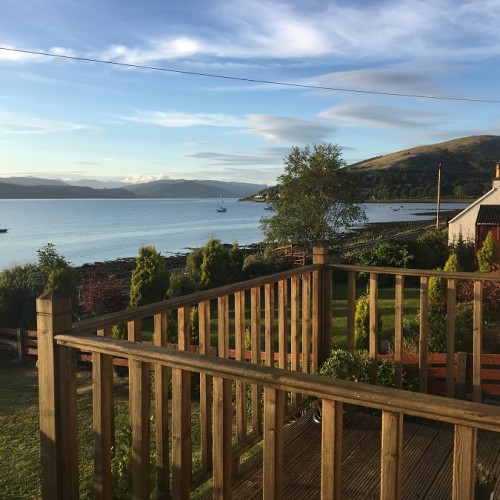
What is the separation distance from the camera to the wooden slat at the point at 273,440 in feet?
5.40

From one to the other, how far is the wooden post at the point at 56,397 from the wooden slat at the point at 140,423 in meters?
0.31

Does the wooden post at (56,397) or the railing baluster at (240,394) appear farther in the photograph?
the railing baluster at (240,394)

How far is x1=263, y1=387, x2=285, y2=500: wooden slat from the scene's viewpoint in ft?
5.40

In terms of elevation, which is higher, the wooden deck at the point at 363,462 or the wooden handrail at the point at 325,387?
the wooden handrail at the point at 325,387

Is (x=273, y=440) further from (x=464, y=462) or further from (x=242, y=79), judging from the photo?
(x=242, y=79)

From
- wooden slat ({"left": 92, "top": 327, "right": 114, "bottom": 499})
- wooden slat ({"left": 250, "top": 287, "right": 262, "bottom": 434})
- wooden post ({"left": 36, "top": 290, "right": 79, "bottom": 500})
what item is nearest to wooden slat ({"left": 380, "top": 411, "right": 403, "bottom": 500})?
wooden slat ({"left": 92, "top": 327, "right": 114, "bottom": 499})

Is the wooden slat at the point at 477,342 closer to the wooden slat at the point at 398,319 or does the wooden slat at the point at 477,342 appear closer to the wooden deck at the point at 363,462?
the wooden deck at the point at 363,462

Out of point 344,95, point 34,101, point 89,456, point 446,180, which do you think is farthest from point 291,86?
point 446,180

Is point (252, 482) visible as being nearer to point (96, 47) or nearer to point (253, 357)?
point (253, 357)

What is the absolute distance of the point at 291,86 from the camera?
1583cm

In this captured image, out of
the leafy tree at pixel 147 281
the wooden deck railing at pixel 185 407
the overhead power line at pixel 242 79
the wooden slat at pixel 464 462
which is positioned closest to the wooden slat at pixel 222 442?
the wooden deck railing at pixel 185 407

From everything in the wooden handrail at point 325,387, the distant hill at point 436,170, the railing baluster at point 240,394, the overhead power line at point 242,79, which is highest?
the distant hill at point 436,170

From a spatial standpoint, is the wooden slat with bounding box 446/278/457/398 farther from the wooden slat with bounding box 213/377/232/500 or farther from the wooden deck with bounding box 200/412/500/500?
the wooden slat with bounding box 213/377/232/500

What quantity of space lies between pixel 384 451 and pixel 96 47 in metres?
13.1
